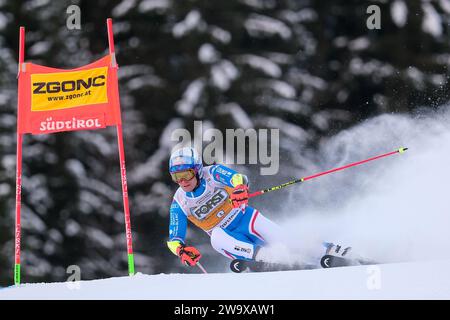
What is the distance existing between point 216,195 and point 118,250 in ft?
19.1

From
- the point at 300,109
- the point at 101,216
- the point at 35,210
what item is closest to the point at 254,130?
the point at 300,109

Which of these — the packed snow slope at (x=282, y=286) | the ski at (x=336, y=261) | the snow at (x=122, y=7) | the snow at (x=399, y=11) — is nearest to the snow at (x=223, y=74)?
the snow at (x=122, y=7)

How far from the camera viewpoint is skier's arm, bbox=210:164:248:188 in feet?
24.4

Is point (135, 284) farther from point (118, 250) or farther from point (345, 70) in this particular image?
point (345, 70)

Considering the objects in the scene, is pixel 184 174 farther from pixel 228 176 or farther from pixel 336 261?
pixel 336 261

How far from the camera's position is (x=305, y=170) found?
12.7m

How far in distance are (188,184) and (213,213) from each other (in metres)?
0.42

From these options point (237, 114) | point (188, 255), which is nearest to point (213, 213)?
point (188, 255)

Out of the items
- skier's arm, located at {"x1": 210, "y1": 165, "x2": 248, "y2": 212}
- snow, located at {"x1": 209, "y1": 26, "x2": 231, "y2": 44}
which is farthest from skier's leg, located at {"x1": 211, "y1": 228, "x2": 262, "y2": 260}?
snow, located at {"x1": 209, "y1": 26, "x2": 231, "y2": 44}

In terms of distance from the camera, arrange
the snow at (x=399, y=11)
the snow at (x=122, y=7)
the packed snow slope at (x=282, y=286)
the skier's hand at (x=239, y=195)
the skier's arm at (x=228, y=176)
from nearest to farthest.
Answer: the packed snow slope at (x=282, y=286)
the skier's hand at (x=239, y=195)
the skier's arm at (x=228, y=176)
the snow at (x=399, y=11)
the snow at (x=122, y=7)

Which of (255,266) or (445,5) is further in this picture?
(445,5)

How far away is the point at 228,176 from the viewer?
301 inches

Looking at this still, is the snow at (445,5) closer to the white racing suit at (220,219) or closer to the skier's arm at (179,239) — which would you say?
the white racing suit at (220,219)

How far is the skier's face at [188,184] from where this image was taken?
301 inches
